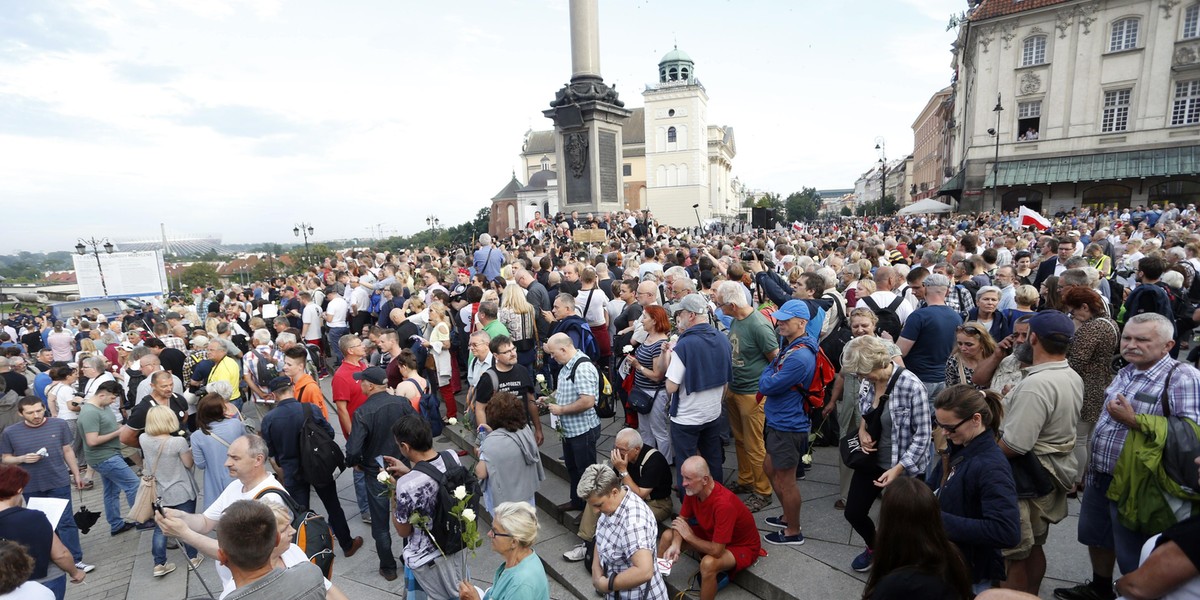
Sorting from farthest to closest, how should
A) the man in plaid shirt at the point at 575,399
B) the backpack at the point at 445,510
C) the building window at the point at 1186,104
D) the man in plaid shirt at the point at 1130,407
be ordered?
the building window at the point at 1186,104 → the man in plaid shirt at the point at 575,399 → the backpack at the point at 445,510 → the man in plaid shirt at the point at 1130,407

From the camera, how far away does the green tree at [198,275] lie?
234 ft

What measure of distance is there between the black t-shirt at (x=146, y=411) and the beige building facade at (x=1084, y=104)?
38612 millimetres

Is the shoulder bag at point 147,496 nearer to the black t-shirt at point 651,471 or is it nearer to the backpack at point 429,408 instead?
the backpack at point 429,408

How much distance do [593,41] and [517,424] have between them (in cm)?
2048

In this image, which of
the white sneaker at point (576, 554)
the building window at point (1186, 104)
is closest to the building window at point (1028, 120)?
the building window at point (1186, 104)

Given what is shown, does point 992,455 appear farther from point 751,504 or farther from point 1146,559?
point 751,504

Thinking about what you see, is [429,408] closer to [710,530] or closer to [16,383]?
[710,530]

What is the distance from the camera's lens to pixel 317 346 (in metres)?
11.5

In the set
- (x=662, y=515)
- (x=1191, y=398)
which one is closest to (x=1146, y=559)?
(x=1191, y=398)

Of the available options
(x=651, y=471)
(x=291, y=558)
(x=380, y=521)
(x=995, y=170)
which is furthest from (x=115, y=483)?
(x=995, y=170)

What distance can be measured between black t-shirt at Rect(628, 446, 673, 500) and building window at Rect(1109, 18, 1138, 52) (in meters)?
41.9

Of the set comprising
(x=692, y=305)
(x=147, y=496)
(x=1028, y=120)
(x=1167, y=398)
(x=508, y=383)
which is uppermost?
(x=1028, y=120)

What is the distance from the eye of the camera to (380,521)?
5184 millimetres

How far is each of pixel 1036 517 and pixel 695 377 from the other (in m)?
2.31
